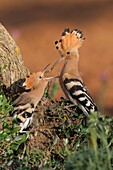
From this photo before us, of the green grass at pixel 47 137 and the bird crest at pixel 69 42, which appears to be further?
the bird crest at pixel 69 42

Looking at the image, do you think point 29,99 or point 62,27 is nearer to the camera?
point 29,99

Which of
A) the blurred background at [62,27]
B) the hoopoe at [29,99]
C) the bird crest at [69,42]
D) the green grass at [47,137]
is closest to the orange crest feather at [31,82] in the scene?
the hoopoe at [29,99]

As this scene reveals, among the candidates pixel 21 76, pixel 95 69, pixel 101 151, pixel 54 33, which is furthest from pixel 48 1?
pixel 101 151

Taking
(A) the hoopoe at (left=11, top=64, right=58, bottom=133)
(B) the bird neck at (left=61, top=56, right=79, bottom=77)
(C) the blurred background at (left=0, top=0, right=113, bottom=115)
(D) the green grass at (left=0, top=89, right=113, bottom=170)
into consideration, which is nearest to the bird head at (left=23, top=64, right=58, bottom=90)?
(A) the hoopoe at (left=11, top=64, right=58, bottom=133)

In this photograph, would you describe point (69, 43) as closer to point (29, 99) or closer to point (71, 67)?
point (71, 67)

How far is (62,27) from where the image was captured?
12531 millimetres

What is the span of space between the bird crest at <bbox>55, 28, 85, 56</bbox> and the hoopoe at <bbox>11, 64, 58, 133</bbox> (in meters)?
0.44

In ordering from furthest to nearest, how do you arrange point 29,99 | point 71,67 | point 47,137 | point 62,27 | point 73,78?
point 62,27, point 71,67, point 73,78, point 47,137, point 29,99

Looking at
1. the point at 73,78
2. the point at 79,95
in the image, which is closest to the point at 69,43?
the point at 73,78

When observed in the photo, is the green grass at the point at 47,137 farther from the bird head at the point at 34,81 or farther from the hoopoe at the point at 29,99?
the bird head at the point at 34,81

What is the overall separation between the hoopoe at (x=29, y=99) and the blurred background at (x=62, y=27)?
3888 millimetres

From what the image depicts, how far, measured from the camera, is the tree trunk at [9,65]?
6.34 m

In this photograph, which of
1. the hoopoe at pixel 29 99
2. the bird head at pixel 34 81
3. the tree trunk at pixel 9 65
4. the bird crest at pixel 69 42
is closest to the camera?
the hoopoe at pixel 29 99

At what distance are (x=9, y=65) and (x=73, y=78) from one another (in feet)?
1.93
